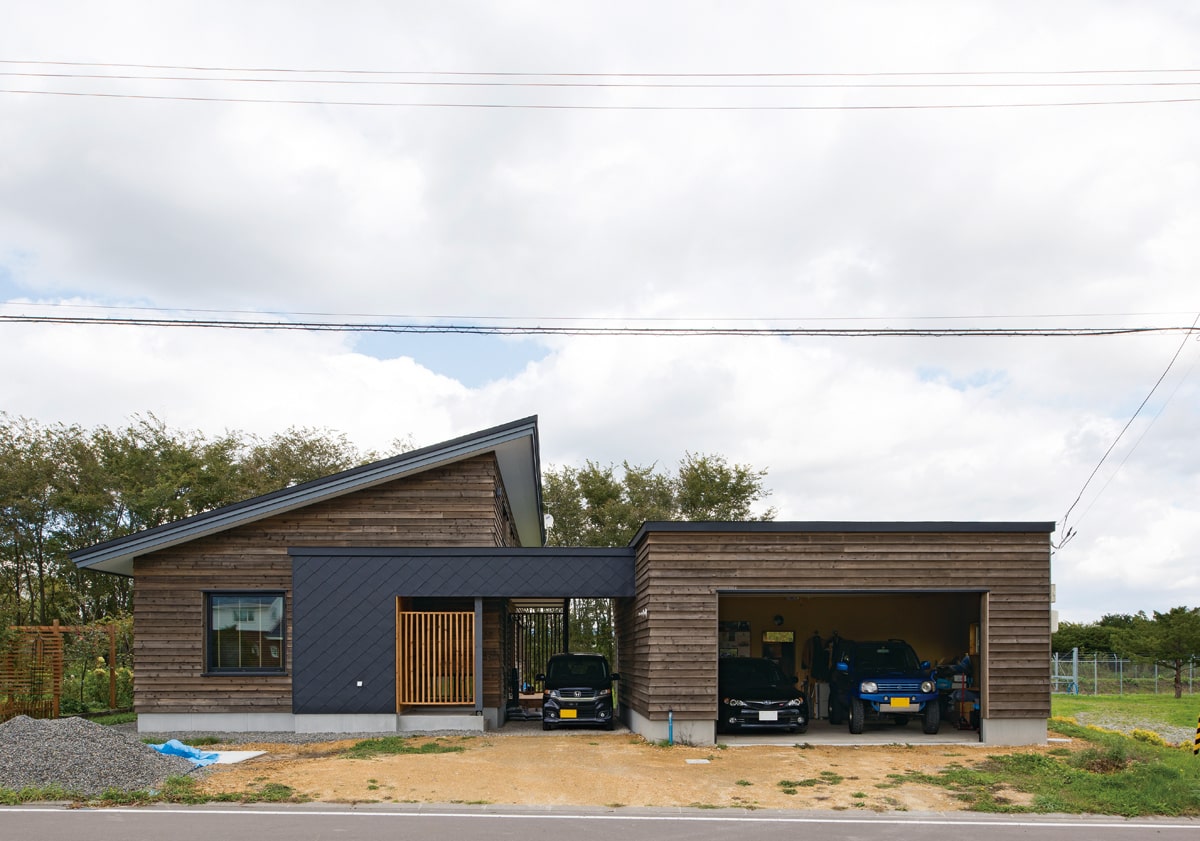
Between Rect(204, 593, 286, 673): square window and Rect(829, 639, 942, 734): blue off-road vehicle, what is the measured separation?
1051cm

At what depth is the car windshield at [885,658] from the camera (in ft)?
63.8

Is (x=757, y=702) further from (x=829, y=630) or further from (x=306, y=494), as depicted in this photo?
(x=306, y=494)

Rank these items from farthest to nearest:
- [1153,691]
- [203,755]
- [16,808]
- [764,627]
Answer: [1153,691], [764,627], [203,755], [16,808]

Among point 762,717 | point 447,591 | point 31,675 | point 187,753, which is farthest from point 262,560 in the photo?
point 762,717

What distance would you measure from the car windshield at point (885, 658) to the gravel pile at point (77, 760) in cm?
1167

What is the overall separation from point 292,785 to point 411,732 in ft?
20.1

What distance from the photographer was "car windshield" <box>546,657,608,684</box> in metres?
20.7

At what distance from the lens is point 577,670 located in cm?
2105

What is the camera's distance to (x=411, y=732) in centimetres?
1856

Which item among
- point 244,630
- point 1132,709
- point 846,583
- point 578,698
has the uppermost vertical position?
point 846,583

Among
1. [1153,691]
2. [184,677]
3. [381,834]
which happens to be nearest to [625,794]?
[381,834]

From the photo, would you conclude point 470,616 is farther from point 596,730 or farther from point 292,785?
point 292,785

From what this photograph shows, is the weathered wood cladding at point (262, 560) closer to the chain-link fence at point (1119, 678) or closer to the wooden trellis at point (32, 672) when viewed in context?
the wooden trellis at point (32, 672)

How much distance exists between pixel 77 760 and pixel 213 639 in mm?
7206
